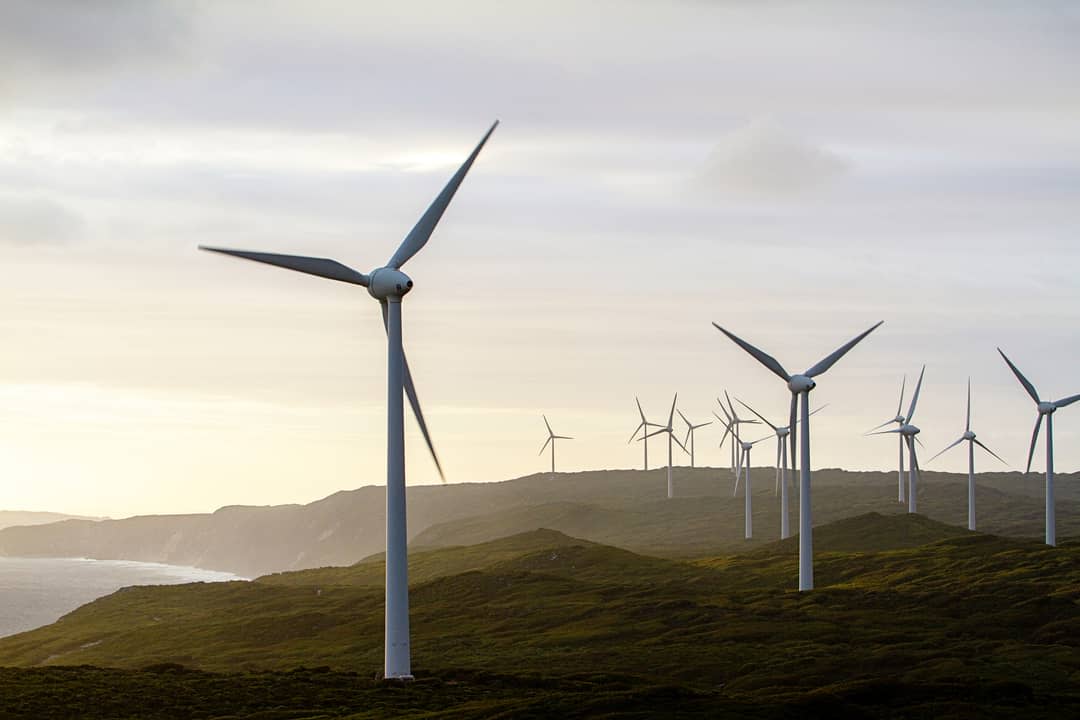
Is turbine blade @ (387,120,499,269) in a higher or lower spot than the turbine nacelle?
higher

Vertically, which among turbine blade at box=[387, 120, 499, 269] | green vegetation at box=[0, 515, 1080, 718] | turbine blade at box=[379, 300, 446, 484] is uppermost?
turbine blade at box=[387, 120, 499, 269]

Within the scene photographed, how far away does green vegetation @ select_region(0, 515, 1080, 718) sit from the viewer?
8762 centimetres

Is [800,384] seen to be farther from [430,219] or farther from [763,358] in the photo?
[430,219]

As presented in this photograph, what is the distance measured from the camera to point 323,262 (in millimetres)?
85562

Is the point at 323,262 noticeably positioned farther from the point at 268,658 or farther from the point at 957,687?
the point at 268,658

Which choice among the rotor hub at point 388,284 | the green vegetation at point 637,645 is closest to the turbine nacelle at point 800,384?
the green vegetation at point 637,645

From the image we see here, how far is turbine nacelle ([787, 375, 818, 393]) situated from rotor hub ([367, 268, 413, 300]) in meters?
66.2

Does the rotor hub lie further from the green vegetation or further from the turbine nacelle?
the turbine nacelle

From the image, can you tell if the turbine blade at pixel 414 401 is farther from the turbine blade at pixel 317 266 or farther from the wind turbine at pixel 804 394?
the wind turbine at pixel 804 394

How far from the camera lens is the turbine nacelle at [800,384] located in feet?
461

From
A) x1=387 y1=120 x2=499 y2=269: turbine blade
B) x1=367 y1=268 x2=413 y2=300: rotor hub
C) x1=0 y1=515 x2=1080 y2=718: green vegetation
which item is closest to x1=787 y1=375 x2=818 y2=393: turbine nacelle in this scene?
x1=0 y1=515 x2=1080 y2=718: green vegetation

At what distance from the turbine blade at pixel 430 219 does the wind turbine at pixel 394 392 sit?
6 centimetres

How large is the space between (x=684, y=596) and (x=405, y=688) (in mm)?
70914

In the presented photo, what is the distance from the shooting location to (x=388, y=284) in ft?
276
